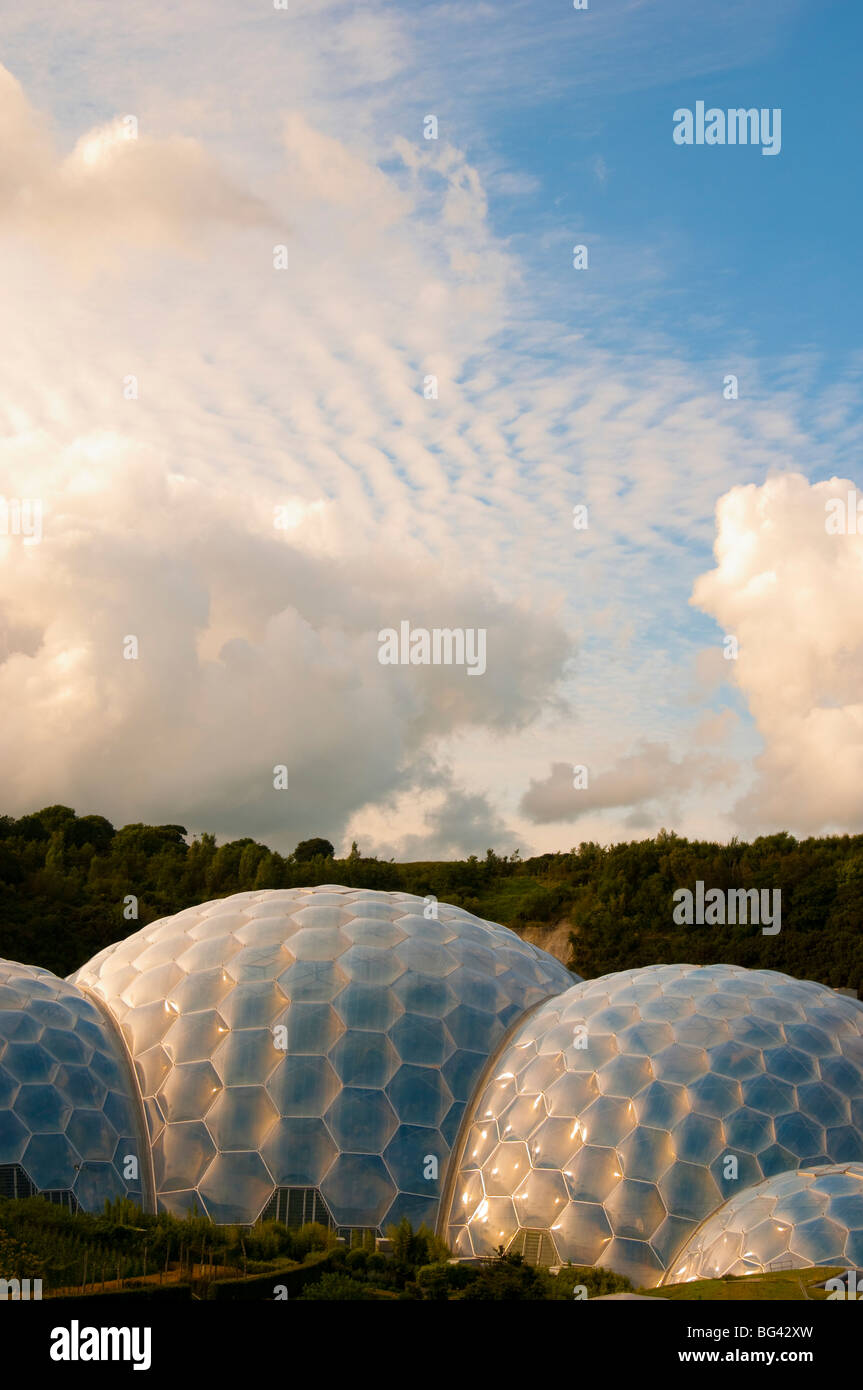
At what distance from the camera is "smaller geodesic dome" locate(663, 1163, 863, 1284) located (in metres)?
13.9

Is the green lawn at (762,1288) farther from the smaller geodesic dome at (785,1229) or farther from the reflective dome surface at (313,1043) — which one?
the reflective dome surface at (313,1043)

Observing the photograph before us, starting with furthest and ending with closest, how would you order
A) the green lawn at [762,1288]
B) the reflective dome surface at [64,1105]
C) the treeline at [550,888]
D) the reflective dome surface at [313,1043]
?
the treeline at [550,888], the reflective dome surface at [313,1043], the reflective dome surface at [64,1105], the green lawn at [762,1288]

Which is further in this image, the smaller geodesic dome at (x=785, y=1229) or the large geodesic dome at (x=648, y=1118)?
the large geodesic dome at (x=648, y=1118)

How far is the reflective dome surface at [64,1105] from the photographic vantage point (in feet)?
59.1

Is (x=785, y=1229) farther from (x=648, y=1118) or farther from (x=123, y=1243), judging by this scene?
(x=123, y=1243)

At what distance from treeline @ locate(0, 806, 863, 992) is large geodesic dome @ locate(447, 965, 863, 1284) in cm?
2392

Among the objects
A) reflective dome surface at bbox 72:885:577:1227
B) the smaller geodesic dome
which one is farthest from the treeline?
the smaller geodesic dome

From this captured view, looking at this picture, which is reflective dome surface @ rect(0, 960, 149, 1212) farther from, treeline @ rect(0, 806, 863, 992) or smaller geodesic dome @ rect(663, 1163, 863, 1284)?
treeline @ rect(0, 806, 863, 992)

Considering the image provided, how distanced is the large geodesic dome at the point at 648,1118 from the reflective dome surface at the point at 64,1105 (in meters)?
5.26

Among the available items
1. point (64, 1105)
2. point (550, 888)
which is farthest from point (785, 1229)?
point (550, 888)

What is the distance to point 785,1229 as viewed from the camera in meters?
14.3

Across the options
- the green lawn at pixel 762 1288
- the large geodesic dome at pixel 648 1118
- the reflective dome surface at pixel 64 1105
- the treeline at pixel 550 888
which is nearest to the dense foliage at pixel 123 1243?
the reflective dome surface at pixel 64 1105
